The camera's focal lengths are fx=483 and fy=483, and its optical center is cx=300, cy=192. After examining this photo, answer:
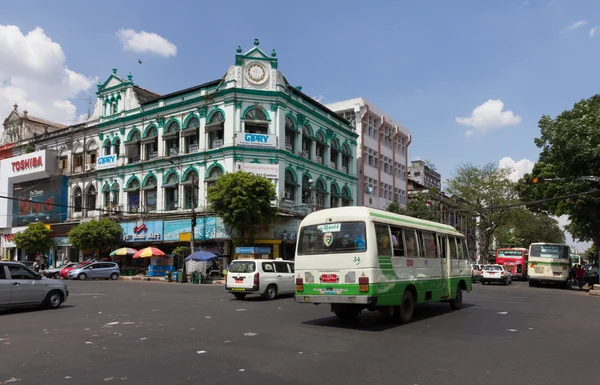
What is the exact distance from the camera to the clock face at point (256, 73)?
1539 inches

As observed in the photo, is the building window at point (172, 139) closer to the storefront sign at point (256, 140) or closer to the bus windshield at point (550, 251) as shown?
the storefront sign at point (256, 140)

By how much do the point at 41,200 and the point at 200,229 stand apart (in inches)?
935

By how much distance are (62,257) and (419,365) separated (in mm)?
49037

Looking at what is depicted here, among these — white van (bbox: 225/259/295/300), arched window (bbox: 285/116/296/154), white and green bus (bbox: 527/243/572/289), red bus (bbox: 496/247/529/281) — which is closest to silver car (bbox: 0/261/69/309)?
white van (bbox: 225/259/295/300)

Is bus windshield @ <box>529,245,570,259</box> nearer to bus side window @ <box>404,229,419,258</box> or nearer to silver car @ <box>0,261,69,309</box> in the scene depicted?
bus side window @ <box>404,229,419,258</box>

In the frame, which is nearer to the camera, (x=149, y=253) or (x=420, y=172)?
(x=149, y=253)

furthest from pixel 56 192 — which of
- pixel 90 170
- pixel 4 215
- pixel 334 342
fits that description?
pixel 334 342

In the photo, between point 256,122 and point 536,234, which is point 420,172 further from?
point 256,122

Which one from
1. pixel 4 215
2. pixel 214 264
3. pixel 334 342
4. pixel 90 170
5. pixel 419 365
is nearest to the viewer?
pixel 419 365

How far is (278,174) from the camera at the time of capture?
1503 inches

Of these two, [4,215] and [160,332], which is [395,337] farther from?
[4,215]

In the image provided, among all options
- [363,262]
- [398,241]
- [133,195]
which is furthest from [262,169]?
[363,262]

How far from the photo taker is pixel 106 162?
46219 millimetres

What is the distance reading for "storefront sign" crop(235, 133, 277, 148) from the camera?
37.9 metres
